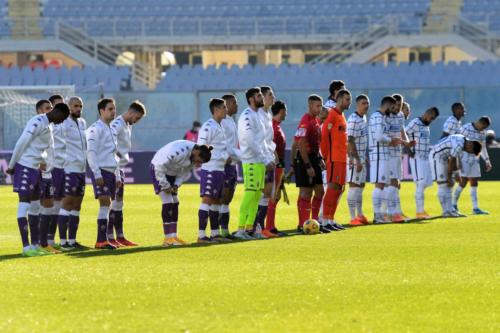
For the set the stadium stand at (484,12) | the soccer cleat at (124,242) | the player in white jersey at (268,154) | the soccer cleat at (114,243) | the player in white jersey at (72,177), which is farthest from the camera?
the stadium stand at (484,12)

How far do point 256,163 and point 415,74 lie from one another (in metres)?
28.0

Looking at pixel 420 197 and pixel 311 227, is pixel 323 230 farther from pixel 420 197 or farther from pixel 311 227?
pixel 420 197

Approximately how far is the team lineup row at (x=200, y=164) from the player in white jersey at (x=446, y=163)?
2260 millimetres

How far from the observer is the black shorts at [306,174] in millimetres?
17734

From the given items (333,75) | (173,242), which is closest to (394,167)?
(173,242)

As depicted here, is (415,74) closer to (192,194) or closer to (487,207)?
(192,194)

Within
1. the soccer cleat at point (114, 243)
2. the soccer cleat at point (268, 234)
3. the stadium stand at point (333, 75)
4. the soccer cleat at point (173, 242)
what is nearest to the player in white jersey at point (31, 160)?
the soccer cleat at point (114, 243)

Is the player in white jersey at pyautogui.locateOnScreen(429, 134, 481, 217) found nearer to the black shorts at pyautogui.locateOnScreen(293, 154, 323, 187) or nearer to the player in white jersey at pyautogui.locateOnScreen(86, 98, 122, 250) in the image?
the black shorts at pyautogui.locateOnScreen(293, 154, 323, 187)

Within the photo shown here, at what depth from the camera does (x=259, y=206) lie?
17.3 m

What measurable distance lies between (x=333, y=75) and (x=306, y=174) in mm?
26274

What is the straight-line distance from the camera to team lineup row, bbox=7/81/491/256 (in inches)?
580

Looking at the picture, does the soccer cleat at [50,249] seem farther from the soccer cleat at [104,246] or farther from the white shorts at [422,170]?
the white shorts at [422,170]

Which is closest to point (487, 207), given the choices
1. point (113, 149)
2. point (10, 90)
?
point (113, 149)

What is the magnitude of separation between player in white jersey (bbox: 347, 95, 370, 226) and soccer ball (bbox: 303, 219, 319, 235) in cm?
198
